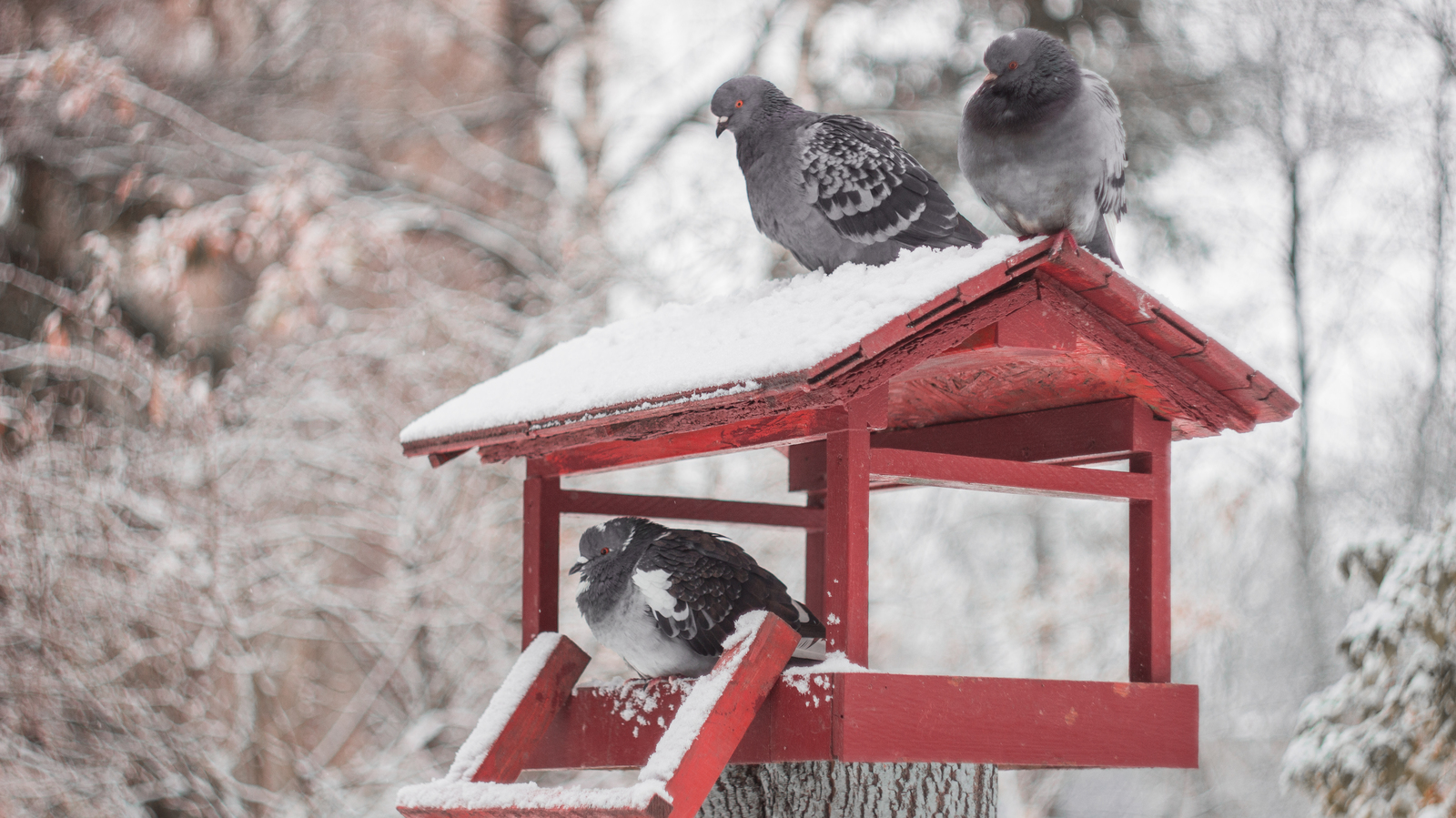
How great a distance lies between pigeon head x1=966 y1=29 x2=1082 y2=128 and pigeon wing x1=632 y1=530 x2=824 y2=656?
37.8 inches

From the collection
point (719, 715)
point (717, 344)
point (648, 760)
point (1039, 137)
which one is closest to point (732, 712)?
point (719, 715)

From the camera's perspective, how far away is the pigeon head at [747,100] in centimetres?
275

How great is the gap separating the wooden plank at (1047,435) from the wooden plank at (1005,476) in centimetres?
11

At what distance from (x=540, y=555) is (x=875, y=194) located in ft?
3.81

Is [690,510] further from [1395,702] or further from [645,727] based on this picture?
[1395,702]

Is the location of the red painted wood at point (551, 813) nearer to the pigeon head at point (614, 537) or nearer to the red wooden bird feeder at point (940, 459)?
the red wooden bird feeder at point (940, 459)

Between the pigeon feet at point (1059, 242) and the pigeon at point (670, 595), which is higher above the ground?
the pigeon feet at point (1059, 242)

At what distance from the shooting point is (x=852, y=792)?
2834 millimetres

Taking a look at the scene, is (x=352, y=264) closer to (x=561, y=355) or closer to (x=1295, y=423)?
(x=561, y=355)

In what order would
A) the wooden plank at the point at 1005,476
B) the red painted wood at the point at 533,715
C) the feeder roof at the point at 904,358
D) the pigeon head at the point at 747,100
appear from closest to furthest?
1. the feeder roof at the point at 904,358
2. the wooden plank at the point at 1005,476
3. the red painted wood at the point at 533,715
4. the pigeon head at the point at 747,100

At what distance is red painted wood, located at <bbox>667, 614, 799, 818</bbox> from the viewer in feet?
6.89

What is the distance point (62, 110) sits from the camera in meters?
5.82

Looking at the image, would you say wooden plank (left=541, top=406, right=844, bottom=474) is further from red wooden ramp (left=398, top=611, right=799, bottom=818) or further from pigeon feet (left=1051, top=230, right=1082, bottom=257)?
pigeon feet (left=1051, top=230, right=1082, bottom=257)

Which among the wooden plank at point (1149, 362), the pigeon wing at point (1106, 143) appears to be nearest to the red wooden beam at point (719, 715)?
the wooden plank at point (1149, 362)
